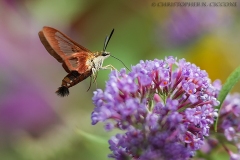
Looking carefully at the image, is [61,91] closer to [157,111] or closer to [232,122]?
[157,111]

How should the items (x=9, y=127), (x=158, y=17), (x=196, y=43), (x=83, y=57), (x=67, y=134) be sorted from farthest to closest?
1. (x=158, y=17)
2. (x=196, y=43)
3. (x=9, y=127)
4. (x=67, y=134)
5. (x=83, y=57)

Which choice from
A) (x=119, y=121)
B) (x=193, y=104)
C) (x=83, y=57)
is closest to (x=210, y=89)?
(x=193, y=104)

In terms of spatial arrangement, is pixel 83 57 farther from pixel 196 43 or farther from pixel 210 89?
pixel 196 43

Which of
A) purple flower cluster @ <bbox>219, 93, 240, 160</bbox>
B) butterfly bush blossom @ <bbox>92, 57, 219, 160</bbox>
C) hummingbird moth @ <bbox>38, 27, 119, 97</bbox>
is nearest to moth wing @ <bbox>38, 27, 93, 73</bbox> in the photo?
hummingbird moth @ <bbox>38, 27, 119, 97</bbox>

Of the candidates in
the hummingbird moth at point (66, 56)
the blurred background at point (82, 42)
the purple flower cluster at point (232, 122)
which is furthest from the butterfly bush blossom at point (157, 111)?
the blurred background at point (82, 42)

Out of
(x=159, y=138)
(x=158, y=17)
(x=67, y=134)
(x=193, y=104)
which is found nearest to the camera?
(x=159, y=138)

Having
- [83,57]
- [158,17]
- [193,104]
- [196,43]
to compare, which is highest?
[158,17]
